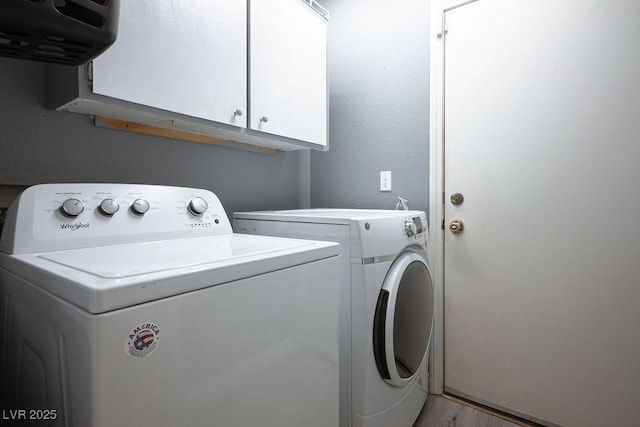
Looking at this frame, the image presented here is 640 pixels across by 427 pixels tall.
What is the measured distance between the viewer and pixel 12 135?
3.51 ft

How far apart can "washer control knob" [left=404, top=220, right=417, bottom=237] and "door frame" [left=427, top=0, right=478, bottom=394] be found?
0.43 metres

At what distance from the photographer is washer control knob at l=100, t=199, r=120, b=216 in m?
0.96

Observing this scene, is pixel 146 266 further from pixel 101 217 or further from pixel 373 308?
pixel 373 308

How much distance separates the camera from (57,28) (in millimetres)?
643

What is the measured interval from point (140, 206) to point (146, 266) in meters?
0.47

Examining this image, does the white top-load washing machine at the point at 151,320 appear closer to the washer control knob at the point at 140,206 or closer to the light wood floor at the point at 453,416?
the washer control knob at the point at 140,206

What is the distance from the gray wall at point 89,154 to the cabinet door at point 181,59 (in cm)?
37

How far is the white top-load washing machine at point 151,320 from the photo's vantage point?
0.52m

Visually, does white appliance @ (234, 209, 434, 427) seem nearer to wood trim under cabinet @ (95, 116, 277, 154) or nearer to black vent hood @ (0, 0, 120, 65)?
wood trim under cabinet @ (95, 116, 277, 154)

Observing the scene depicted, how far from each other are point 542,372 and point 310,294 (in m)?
1.36

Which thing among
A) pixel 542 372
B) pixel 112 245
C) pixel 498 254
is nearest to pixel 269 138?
pixel 112 245

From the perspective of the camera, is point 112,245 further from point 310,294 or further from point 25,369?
point 310,294

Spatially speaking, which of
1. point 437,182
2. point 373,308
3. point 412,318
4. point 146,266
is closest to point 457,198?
point 437,182

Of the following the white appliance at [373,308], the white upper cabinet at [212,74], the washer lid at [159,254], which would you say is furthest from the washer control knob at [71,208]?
the white appliance at [373,308]
